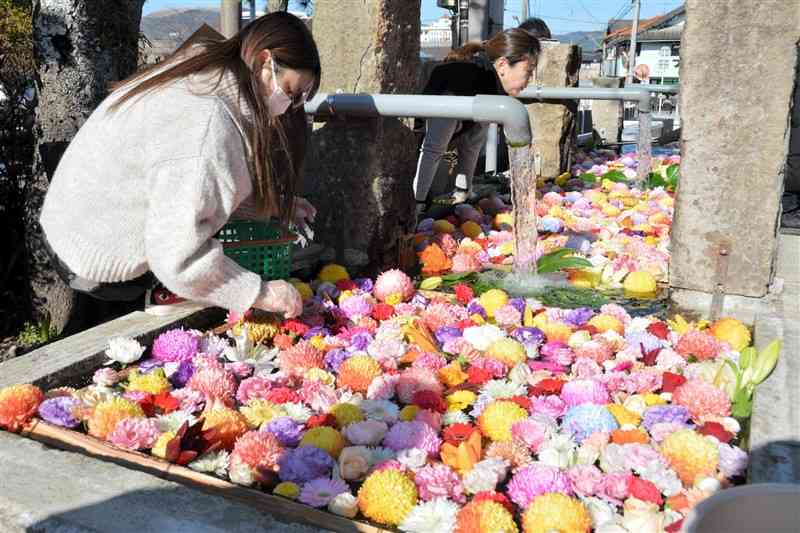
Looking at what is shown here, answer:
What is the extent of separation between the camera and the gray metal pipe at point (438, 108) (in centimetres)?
301

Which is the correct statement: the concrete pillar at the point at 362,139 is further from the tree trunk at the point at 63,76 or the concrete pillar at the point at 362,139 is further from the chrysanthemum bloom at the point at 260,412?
the chrysanthemum bloom at the point at 260,412

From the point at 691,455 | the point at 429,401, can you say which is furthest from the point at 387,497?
the point at 691,455

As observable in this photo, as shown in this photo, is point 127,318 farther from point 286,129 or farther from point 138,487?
point 138,487

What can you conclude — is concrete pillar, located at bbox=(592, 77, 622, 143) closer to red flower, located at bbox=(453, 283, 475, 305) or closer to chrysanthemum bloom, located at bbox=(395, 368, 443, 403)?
red flower, located at bbox=(453, 283, 475, 305)

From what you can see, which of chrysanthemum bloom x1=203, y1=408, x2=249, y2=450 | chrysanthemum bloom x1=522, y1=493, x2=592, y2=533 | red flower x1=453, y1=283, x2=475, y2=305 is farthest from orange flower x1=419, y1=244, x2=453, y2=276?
chrysanthemum bloom x1=522, y1=493, x2=592, y2=533

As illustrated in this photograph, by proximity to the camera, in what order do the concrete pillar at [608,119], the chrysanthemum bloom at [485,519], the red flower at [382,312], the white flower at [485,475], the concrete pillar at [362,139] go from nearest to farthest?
the chrysanthemum bloom at [485,519] → the white flower at [485,475] → the red flower at [382,312] → the concrete pillar at [362,139] → the concrete pillar at [608,119]

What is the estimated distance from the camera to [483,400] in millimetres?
2377

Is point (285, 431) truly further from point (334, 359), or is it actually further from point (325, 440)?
point (334, 359)

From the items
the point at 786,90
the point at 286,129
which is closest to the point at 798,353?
the point at 786,90

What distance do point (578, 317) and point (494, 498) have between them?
4.60ft

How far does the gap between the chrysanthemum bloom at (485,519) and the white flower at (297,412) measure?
0.69 metres

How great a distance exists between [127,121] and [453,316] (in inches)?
56.9

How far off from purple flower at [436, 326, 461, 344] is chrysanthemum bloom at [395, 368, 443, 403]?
46 centimetres

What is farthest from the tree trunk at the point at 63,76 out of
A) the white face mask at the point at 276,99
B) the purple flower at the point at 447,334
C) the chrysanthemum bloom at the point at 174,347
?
the purple flower at the point at 447,334
